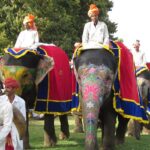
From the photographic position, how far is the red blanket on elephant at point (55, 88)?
423 inches

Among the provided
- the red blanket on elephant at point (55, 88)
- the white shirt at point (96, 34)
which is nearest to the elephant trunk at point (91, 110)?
the white shirt at point (96, 34)

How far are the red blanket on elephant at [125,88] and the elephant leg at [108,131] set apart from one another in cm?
17

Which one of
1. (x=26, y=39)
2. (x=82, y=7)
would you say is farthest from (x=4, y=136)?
(x=82, y=7)

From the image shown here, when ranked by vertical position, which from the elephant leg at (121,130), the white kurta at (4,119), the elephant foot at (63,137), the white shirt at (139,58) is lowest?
the elephant foot at (63,137)

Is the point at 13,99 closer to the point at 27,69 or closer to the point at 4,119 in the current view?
the point at 4,119

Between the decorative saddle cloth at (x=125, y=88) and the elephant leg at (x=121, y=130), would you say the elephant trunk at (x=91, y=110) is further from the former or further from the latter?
the elephant leg at (x=121, y=130)

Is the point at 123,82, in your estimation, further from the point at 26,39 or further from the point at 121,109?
the point at 26,39

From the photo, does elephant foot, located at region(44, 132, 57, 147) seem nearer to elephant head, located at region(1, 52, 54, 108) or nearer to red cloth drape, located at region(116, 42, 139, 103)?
elephant head, located at region(1, 52, 54, 108)

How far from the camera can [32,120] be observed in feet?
65.4

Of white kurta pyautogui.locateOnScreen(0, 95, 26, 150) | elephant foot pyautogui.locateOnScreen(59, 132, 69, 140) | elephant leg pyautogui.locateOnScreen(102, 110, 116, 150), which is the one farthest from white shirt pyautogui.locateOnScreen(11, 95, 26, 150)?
elephant foot pyautogui.locateOnScreen(59, 132, 69, 140)

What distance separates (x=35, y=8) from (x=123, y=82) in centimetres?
1848

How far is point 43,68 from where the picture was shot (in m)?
10.1

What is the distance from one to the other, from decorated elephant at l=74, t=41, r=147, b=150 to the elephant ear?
4.59 ft

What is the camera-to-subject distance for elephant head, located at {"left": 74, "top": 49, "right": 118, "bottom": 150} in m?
7.46
